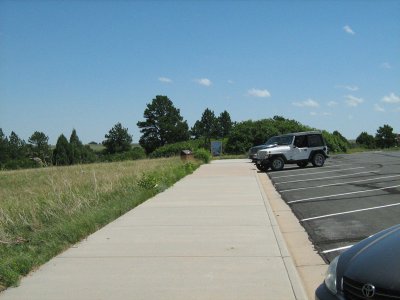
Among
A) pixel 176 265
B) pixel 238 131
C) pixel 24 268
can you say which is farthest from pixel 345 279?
pixel 238 131

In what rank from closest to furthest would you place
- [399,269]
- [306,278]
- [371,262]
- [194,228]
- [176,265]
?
[399,269] → [371,262] → [306,278] → [176,265] → [194,228]

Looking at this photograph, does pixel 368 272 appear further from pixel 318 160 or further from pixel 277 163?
pixel 318 160

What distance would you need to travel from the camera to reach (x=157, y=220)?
8.82 meters

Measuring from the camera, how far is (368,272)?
3188 millimetres

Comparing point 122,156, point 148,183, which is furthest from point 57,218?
point 122,156

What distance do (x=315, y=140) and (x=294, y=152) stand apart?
155 cm

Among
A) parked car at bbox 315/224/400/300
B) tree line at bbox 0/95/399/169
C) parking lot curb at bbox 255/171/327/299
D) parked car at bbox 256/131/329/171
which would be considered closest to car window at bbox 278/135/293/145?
parked car at bbox 256/131/329/171

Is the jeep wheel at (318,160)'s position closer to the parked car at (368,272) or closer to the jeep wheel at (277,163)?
the jeep wheel at (277,163)

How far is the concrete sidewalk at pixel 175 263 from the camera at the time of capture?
4734mm

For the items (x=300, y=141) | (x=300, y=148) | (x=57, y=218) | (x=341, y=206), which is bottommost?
(x=341, y=206)

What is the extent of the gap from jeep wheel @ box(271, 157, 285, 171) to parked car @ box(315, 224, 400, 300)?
18725 mm

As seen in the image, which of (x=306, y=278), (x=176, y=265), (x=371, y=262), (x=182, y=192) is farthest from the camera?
(x=182, y=192)

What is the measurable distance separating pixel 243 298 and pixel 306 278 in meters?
1.02

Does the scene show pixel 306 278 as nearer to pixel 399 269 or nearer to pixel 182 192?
pixel 399 269
